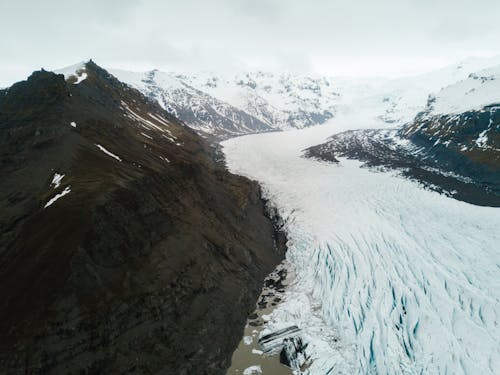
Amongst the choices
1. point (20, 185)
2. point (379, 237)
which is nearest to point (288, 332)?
point (379, 237)

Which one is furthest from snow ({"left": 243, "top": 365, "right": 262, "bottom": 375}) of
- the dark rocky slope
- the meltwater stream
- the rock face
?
the dark rocky slope

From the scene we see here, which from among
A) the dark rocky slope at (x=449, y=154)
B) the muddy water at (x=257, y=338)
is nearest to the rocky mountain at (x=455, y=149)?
the dark rocky slope at (x=449, y=154)

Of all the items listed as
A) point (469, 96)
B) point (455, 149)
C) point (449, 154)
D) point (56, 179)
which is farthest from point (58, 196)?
point (469, 96)

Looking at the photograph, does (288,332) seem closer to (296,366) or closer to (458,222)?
(296,366)

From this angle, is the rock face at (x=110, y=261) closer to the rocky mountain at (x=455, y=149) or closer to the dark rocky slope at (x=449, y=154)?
the dark rocky slope at (x=449, y=154)

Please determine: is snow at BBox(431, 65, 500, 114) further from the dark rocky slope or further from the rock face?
the rock face

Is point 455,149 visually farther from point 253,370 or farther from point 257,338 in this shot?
point 253,370
